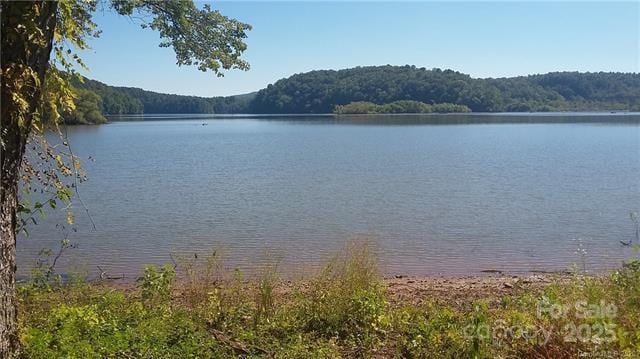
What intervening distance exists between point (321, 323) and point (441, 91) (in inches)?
6610

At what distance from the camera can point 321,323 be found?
19.0 ft

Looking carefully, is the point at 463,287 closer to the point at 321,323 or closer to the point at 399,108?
the point at 321,323

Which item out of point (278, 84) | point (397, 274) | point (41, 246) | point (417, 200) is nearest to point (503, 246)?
point (397, 274)

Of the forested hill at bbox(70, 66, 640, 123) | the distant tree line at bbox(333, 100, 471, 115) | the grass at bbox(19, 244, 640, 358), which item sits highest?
the forested hill at bbox(70, 66, 640, 123)

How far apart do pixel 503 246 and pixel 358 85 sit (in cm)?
16213

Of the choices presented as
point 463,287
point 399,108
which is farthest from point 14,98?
point 399,108

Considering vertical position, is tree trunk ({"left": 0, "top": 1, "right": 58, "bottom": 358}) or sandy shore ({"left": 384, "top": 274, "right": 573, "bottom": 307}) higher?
tree trunk ({"left": 0, "top": 1, "right": 58, "bottom": 358})

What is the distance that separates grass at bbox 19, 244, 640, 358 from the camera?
4.48m

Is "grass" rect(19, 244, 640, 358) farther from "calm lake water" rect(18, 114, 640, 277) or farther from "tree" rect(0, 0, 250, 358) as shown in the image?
"calm lake water" rect(18, 114, 640, 277)

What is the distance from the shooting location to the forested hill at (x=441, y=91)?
549 ft

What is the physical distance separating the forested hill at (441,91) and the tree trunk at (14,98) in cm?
15672
